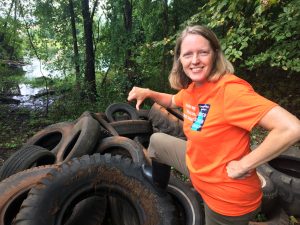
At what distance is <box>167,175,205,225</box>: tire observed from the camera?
342 centimetres

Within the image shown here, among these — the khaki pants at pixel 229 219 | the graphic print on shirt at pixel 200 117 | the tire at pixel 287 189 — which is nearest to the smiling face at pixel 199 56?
the graphic print on shirt at pixel 200 117

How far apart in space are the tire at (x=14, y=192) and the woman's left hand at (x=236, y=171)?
2.30m

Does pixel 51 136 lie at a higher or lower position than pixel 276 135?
lower

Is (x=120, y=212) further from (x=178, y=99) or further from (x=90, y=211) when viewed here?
(x=178, y=99)

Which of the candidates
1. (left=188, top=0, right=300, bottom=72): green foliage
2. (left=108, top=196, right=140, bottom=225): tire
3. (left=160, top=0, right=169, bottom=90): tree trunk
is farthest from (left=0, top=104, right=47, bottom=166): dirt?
(left=188, top=0, right=300, bottom=72): green foliage

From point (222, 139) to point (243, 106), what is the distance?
285mm

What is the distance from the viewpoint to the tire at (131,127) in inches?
221

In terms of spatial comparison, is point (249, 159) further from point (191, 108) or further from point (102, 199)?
point (102, 199)

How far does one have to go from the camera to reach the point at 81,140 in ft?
14.7

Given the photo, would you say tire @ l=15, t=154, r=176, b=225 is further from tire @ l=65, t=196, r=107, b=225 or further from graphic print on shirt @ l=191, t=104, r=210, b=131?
graphic print on shirt @ l=191, t=104, r=210, b=131

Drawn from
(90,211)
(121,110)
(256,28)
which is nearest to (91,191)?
(90,211)

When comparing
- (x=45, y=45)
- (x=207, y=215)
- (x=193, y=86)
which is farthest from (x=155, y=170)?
(x=45, y=45)

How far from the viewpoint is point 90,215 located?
3.67 m

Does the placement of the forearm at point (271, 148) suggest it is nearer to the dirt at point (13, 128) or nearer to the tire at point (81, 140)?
the tire at point (81, 140)
